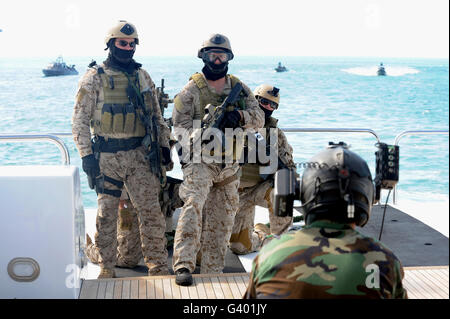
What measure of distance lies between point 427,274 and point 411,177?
20804 mm

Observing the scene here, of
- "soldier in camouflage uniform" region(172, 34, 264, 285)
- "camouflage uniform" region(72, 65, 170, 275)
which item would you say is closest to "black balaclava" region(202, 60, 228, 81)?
"soldier in camouflage uniform" region(172, 34, 264, 285)

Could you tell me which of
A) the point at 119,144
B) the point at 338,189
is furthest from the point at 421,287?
the point at 119,144

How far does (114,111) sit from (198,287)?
5.32ft

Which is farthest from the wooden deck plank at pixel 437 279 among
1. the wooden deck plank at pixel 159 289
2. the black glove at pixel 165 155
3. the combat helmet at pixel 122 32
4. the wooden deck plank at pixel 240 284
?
the combat helmet at pixel 122 32

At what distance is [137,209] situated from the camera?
16.5 ft

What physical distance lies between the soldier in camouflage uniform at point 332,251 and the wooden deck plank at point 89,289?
184 cm

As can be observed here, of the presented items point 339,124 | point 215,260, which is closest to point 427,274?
point 215,260

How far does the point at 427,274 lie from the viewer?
425 cm

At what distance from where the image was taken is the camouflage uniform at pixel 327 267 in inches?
84.4

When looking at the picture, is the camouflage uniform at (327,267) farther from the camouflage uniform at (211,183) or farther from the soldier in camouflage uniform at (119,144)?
the soldier in camouflage uniform at (119,144)

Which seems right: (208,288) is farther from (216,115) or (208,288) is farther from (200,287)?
(216,115)

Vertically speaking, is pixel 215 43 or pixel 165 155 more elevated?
pixel 215 43

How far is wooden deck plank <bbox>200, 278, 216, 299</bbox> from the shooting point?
12.7ft
